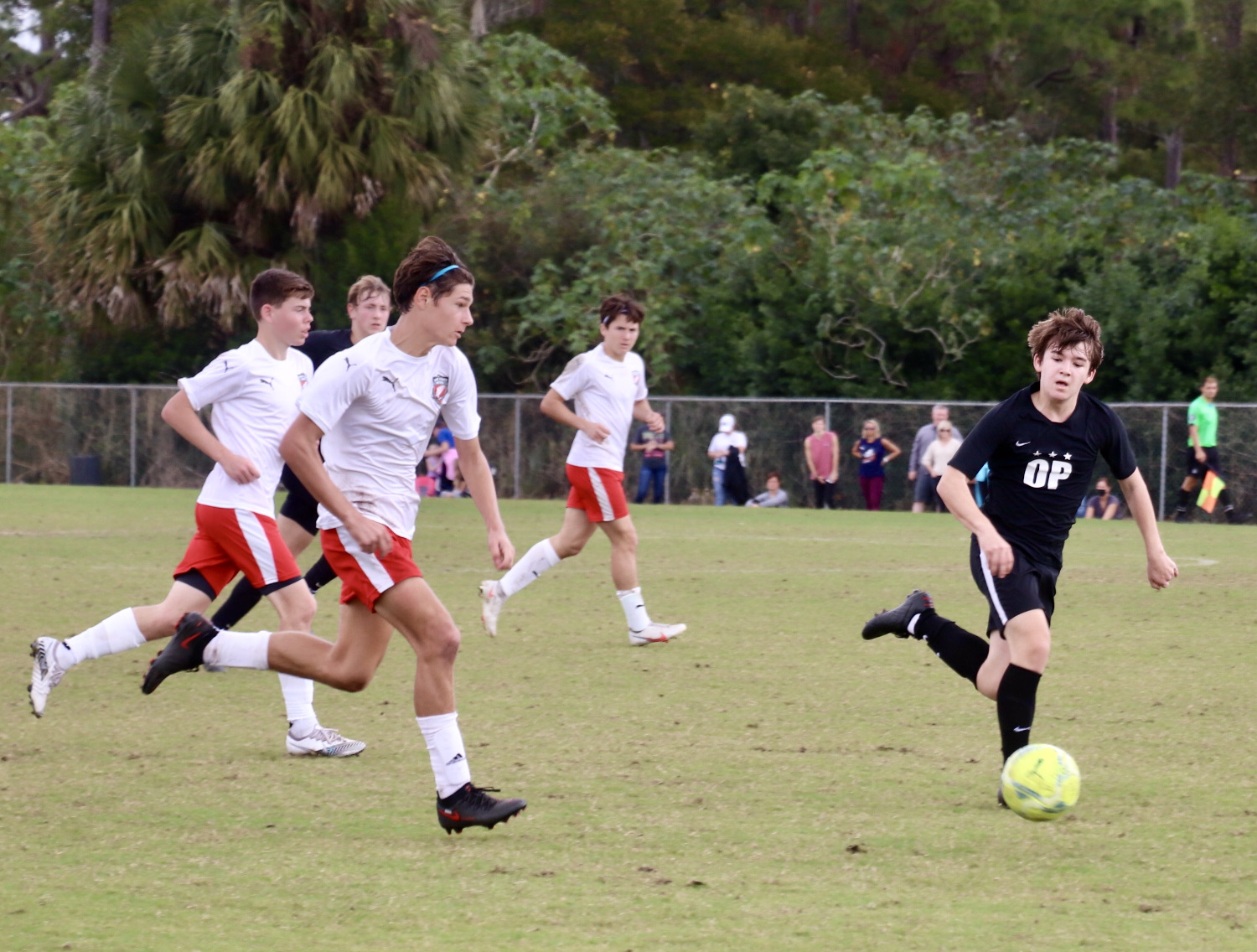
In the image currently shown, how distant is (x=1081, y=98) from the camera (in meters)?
41.7

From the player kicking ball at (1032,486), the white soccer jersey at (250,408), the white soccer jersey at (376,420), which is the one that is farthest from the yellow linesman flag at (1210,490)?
the white soccer jersey at (376,420)

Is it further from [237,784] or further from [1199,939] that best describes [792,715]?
[1199,939]

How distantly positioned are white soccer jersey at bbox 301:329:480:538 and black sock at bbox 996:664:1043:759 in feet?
7.31

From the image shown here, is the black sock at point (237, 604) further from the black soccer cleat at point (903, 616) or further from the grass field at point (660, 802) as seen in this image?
the black soccer cleat at point (903, 616)

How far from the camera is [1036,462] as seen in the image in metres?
6.17

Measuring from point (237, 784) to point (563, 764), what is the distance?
1.28m

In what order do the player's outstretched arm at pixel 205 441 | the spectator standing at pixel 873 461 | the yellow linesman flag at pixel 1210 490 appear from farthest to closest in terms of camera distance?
the spectator standing at pixel 873 461 < the yellow linesman flag at pixel 1210 490 < the player's outstretched arm at pixel 205 441

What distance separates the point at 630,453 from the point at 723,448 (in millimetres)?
2310

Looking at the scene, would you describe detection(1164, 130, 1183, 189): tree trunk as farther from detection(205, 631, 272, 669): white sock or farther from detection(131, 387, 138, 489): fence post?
detection(205, 631, 272, 669): white sock

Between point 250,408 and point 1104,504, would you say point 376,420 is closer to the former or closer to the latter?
point 250,408

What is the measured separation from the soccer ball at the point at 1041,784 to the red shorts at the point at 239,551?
10.6 ft

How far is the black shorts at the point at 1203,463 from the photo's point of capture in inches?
933

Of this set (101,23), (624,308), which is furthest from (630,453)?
(101,23)

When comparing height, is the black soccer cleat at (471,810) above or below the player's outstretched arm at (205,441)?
below
